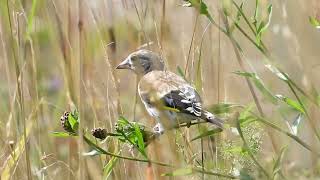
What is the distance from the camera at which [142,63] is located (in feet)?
9.09

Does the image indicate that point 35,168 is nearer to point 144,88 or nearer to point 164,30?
point 144,88

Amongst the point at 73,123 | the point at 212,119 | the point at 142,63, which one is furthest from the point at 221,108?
the point at 142,63

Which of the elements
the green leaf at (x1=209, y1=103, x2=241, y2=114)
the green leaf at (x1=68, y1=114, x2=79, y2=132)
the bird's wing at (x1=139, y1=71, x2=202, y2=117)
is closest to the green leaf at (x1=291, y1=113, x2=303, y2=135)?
the green leaf at (x1=209, y1=103, x2=241, y2=114)

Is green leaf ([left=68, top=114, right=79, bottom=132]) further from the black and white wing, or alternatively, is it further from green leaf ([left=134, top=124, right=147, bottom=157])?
the black and white wing

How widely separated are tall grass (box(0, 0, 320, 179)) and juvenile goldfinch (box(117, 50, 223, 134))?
0.11 feet

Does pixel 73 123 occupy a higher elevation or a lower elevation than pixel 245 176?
higher

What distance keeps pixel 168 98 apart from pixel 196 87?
5.1 inches

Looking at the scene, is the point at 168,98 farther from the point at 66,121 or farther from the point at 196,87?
the point at 66,121

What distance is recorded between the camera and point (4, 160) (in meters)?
2.30

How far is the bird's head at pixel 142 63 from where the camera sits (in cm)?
263

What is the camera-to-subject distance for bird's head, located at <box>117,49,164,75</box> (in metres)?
2.63

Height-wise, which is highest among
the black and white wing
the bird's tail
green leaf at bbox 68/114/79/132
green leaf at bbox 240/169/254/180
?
green leaf at bbox 68/114/79/132

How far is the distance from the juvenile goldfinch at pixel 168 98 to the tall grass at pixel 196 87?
34 millimetres

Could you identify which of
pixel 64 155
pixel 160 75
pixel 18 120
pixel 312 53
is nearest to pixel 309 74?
pixel 312 53
